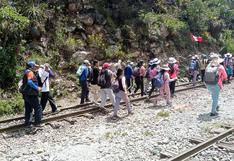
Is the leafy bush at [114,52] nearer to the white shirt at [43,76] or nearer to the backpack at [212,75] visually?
the white shirt at [43,76]

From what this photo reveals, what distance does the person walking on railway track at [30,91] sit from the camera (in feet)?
33.6

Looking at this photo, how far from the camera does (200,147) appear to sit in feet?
27.2

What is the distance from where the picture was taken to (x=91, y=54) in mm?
18500

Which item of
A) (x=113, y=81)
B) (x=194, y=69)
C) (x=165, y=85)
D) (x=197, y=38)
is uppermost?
(x=197, y=38)

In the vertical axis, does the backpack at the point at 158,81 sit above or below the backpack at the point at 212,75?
below

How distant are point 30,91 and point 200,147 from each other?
4.95 metres

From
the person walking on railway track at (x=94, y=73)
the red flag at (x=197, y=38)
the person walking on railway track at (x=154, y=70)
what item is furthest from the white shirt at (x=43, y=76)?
the red flag at (x=197, y=38)

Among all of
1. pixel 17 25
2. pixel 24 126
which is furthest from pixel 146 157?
pixel 17 25

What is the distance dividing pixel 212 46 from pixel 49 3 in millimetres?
15662

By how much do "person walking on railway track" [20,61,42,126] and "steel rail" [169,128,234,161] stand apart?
468 centimetres

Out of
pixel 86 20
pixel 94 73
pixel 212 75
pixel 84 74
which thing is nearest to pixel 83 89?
pixel 84 74

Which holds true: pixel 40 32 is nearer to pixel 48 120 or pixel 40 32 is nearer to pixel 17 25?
pixel 17 25

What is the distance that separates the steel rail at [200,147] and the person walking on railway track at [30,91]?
4682 mm

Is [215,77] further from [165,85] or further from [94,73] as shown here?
[94,73]
